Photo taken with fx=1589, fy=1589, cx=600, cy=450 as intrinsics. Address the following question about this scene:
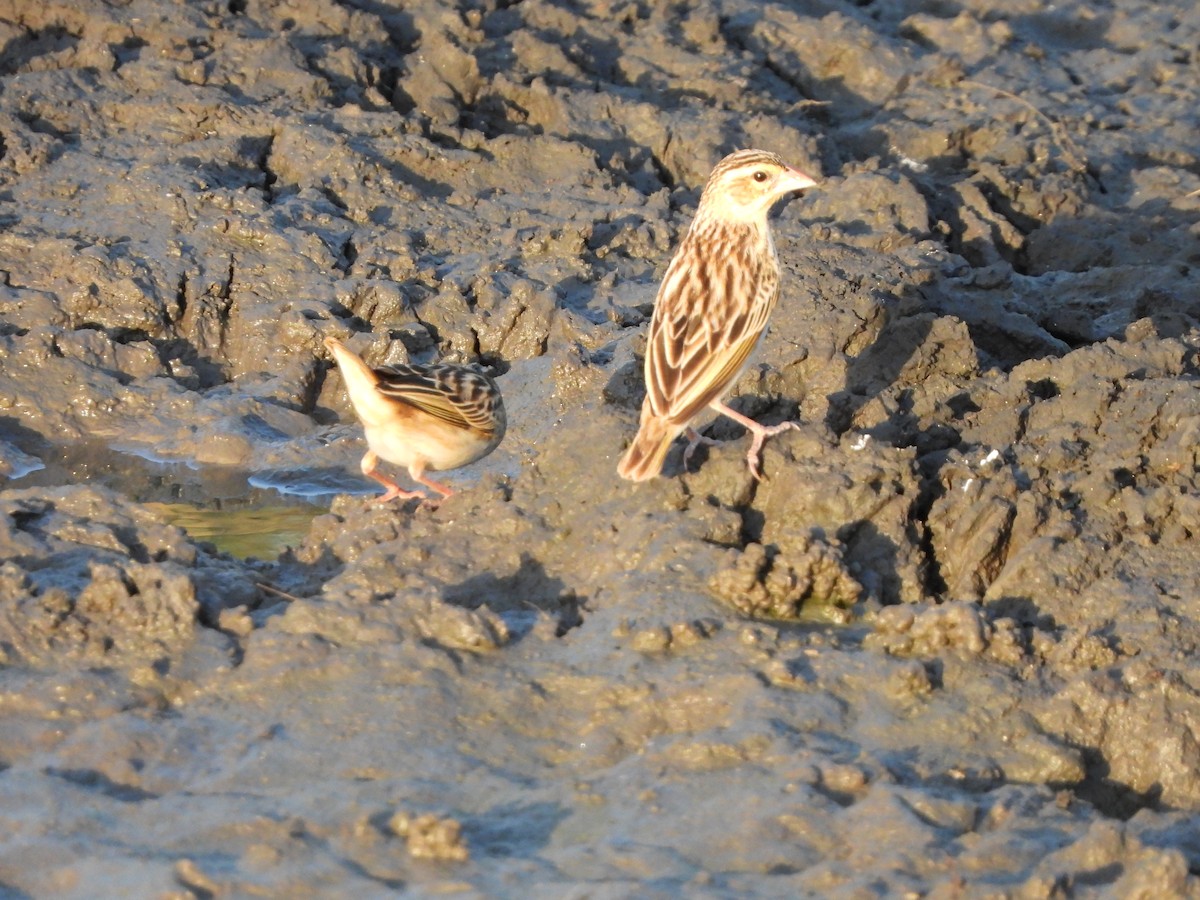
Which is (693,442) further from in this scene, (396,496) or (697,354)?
(396,496)

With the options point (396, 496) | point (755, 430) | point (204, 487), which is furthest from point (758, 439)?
point (204, 487)

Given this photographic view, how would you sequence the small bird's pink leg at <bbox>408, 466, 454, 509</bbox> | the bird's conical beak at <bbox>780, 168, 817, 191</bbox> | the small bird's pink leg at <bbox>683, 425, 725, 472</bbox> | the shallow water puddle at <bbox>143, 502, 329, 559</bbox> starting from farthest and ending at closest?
the shallow water puddle at <bbox>143, 502, 329, 559</bbox>
the bird's conical beak at <bbox>780, 168, 817, 191</bbox>
the small bird's pink leg at <bbox>408, 466, 454, 509</bbox>
the small bird's pink leg at <bbox>683, 425, 725, 472</bbox>

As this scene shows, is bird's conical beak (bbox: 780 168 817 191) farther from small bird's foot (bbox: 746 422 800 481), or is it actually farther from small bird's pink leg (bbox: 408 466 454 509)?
small bird's pink leg (bbox: 408 466 454 509)

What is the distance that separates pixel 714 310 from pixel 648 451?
980 mm

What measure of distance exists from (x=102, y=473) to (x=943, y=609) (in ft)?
17.8

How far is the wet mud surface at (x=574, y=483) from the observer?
5340mm

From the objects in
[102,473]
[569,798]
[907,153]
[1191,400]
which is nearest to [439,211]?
[102,473]

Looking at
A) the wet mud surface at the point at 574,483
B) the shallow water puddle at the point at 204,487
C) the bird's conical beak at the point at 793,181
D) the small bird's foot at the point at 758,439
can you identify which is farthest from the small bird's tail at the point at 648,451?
the shallow water puddle at the point at 204,487

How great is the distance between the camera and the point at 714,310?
24.7 ft

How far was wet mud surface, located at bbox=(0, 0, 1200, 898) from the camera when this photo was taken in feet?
17.5

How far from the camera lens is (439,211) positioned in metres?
11.3

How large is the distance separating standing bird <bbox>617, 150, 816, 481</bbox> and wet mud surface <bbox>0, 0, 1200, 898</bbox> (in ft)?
0.99

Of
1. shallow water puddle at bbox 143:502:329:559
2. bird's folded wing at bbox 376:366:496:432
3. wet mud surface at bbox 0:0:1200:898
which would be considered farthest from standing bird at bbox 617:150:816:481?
shallow water puddle at bbox 143:502:329:559

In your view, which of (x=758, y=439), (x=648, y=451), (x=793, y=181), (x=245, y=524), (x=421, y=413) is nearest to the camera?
(x=648, y=451)
